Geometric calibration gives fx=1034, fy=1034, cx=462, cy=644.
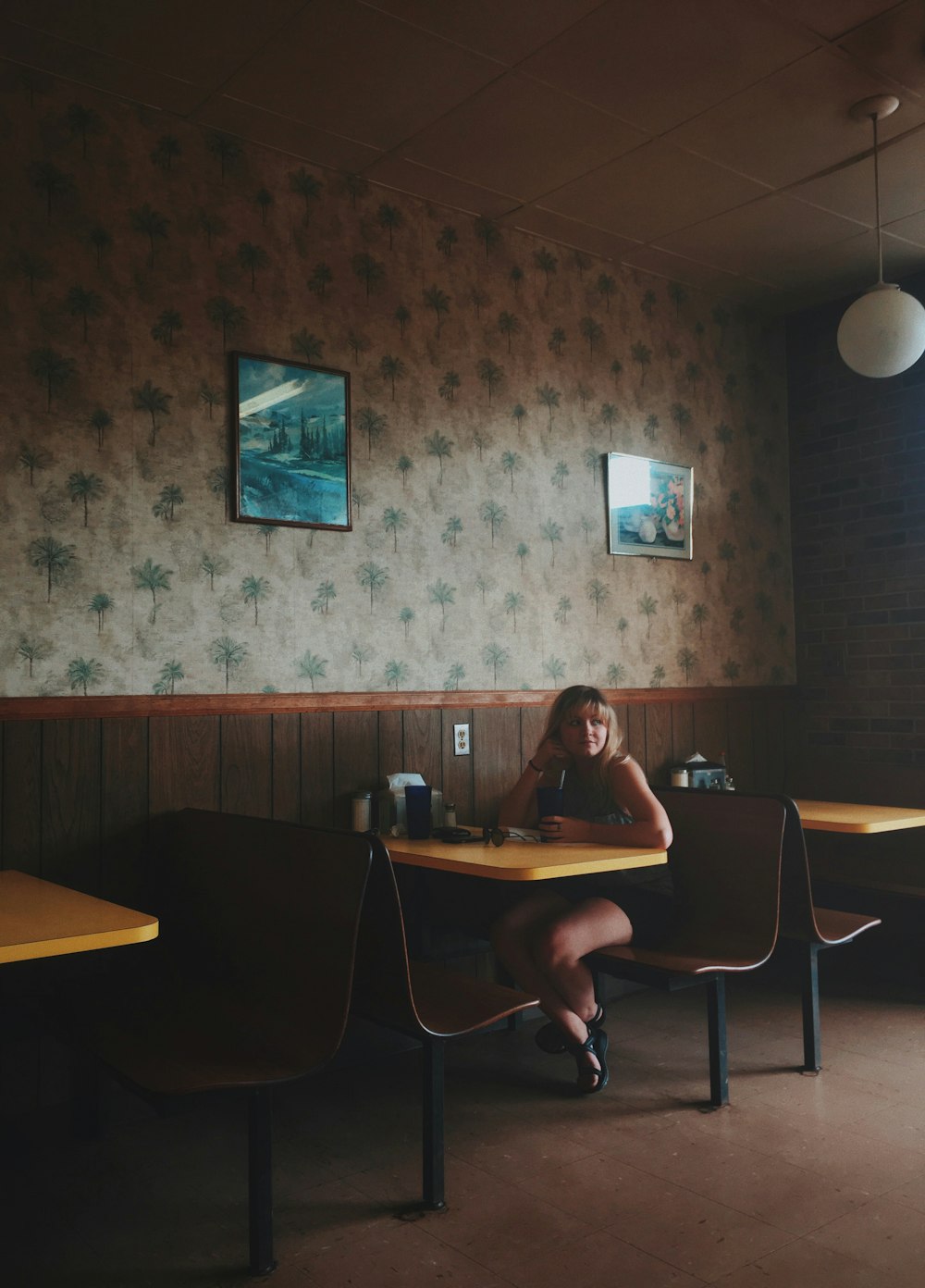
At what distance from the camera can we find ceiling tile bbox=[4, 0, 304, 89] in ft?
9.78

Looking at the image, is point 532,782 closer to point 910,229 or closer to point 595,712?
point 595,712

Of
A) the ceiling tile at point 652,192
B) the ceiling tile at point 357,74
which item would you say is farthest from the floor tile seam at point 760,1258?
the ceiling tile at point 652,192

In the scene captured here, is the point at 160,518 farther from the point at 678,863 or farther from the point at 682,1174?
the point at 682,1174

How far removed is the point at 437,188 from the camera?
412 cm

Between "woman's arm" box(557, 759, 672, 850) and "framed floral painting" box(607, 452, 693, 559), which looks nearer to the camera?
"woman's arm" box(557, 759, 672, 850)

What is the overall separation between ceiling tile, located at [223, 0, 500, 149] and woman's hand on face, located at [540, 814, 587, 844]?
2431 mm

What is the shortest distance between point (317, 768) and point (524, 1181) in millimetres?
1566

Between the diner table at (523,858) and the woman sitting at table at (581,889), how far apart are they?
3.6 inches

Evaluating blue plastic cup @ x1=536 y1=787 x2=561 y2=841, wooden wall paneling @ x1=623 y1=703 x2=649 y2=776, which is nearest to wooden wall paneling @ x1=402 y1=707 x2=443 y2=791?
blue plastic cup @ x1=536 y1=787 x2=561 y2=841

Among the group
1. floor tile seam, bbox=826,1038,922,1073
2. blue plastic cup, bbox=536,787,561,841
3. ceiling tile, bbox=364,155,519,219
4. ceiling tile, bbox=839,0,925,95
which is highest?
ceiling tile, bbox=839,0,925,95

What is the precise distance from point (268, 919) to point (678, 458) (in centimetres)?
330

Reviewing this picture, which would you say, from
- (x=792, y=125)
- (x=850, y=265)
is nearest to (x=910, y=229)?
(x=850, y=265)

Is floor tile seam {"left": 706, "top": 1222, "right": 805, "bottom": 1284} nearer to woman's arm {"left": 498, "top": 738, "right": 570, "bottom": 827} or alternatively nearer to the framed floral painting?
woman's arm {"left": 498, "top": 738, "right": 570, "bottom": 827}

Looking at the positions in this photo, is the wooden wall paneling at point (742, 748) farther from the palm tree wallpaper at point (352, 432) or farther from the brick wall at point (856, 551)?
the brick wall at point (856, 551)
